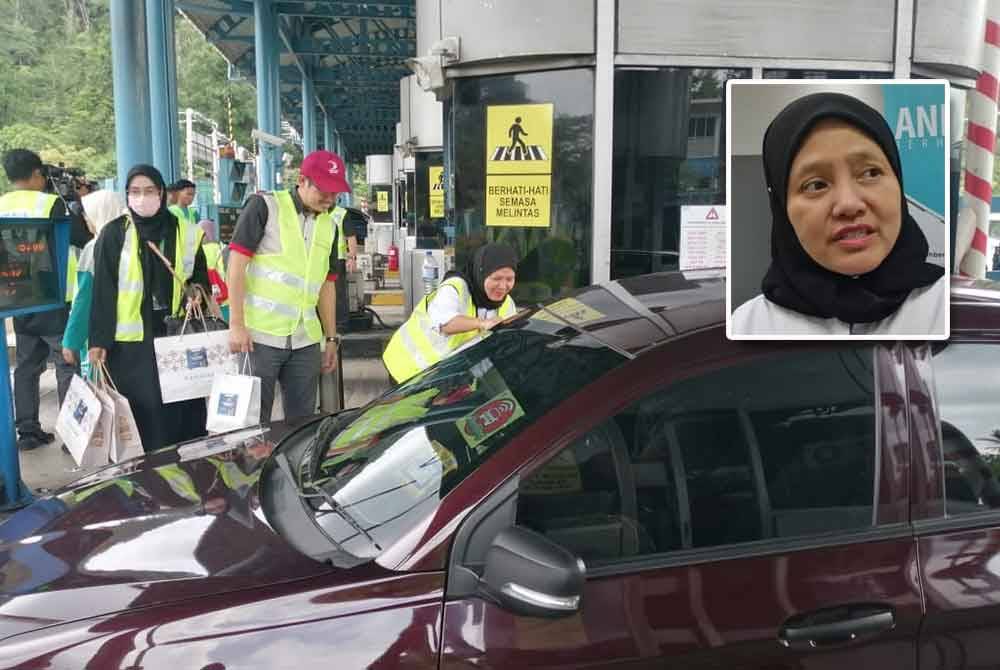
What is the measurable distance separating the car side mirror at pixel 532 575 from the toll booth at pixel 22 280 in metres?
3.43

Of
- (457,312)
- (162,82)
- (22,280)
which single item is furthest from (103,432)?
(162,82)

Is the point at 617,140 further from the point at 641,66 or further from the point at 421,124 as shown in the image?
the point at 421,124

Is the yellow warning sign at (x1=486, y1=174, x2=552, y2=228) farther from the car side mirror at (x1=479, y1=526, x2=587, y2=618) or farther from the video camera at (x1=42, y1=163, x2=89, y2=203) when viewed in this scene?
the video camera at (x1=42, y1=163, x2=89, y2=203)

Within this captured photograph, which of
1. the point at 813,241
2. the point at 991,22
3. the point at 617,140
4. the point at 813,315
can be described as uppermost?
the point at 991,22

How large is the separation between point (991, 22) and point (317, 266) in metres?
3.53

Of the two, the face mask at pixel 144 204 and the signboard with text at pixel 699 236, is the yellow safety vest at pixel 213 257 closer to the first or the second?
the face mask at pixel 144 204

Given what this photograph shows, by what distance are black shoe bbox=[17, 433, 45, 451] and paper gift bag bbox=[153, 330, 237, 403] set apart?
196cm

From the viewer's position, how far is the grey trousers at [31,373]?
19.7 feet

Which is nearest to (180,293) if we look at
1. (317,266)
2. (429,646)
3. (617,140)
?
(317,266)

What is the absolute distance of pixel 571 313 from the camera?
8.96 ft

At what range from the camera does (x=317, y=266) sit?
4836 mm

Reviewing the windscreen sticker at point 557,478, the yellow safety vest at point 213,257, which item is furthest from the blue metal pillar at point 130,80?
the windscreen sticker at point 557,478

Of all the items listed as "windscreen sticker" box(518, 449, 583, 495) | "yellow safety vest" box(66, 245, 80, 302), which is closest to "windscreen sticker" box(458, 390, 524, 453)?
"windscreen sticker" box(518, 449, 583, 495)

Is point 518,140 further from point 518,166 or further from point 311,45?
point 311,45
